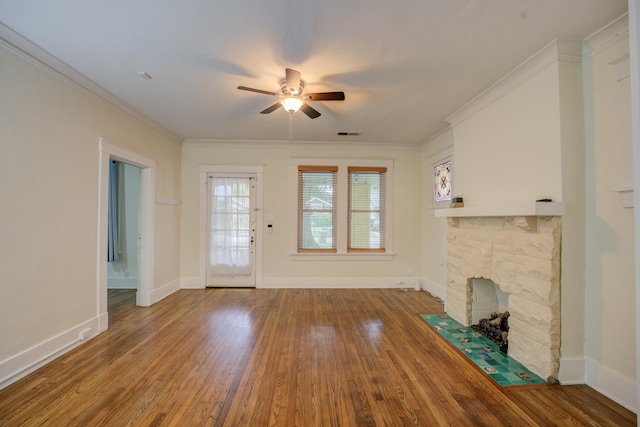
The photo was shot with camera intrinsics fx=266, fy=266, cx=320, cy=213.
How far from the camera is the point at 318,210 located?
4980mm

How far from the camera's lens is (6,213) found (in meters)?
2.08

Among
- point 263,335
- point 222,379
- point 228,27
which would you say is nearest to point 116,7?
point 228,27

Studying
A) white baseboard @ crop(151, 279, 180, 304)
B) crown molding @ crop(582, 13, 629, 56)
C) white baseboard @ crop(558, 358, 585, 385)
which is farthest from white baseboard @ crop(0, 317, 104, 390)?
crown molding @ crop(582, 13, 629, 56)

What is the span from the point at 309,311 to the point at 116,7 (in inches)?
140

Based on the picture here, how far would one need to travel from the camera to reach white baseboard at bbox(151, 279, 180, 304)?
401 cm

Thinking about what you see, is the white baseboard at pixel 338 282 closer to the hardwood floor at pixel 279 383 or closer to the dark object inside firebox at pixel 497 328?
the hardwood floor at pixel 279 383

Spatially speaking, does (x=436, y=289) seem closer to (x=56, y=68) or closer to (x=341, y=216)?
(x=341, y=216)

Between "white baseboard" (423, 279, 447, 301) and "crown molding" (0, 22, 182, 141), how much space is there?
5.09m

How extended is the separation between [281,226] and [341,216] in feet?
3.69

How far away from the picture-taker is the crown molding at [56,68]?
204cm

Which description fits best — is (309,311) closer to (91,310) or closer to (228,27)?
(91,310)

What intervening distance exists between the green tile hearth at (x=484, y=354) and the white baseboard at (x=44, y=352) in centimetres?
379

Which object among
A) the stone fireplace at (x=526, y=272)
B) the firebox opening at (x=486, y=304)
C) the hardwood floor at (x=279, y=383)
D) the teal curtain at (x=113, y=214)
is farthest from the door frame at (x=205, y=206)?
the firebox opening at (x=486, y=304)

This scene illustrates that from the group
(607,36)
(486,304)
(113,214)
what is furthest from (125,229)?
(607,36)
